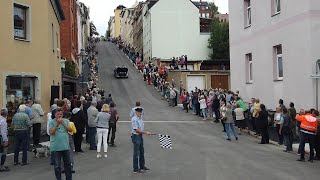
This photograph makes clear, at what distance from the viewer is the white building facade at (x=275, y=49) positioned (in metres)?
20.1

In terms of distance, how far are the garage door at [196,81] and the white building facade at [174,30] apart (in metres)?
15.3

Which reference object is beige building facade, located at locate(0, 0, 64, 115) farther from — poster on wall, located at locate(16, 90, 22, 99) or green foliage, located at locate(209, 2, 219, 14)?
green foliage, located at locate(209, 2, 219, 14)

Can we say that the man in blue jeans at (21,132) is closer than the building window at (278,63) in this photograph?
Yes

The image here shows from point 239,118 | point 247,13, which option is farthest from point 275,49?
point 247,13

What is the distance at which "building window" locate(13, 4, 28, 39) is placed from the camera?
19406mm

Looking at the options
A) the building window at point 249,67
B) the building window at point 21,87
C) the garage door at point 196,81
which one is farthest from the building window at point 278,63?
the garage door at point 196,81

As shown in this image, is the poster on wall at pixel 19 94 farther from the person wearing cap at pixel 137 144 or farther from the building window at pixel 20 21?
the person wearing cap at pixel 137 144

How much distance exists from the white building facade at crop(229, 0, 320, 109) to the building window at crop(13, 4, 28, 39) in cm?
1174

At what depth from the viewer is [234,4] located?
2928 centimetres

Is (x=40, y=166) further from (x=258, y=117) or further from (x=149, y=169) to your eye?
(x=258, y=117)

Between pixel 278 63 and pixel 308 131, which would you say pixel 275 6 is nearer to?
pixel 278 63

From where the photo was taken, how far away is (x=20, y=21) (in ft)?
64.8

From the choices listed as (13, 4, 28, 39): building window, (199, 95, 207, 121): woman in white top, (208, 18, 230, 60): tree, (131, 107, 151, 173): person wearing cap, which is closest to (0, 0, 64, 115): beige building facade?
(13, 4, 28, 39): building window

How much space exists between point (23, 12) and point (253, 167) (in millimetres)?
11969
